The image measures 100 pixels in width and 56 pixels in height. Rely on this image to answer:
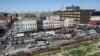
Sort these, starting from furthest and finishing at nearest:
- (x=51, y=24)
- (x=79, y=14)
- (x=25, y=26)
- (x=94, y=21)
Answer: (x=79, y=14) → (x=94, y=21) → (x=51, y=24) → (x=25, y=26)

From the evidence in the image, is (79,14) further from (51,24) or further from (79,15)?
(51,24)

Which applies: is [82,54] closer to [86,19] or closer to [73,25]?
[73,25]

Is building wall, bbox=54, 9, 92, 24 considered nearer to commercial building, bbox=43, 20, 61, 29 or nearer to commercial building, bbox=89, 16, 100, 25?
commercial building, bbox=89, 16, 100, 25

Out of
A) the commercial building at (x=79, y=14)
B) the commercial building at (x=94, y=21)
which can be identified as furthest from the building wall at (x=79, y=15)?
the commercial building at (x=94, y=21)

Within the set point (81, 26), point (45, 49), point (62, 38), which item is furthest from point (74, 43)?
point (81, 26)

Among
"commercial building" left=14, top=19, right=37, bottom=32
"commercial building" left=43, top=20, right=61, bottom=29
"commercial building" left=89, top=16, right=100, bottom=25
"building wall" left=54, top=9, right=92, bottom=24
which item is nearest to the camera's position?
"commercial building" left=14, top=19, right=37, bottom=32

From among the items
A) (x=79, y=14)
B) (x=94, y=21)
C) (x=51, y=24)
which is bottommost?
(x=94, y=21)

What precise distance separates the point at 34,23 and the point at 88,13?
25.8ft

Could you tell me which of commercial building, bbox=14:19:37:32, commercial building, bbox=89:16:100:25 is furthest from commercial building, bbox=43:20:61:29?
commercial building, bbox=89:16:100:25

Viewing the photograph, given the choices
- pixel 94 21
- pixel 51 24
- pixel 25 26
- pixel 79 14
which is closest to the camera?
pixel 25 26

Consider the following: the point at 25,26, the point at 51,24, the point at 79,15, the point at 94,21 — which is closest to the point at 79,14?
the point at 79,15

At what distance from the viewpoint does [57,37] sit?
14.7 metres

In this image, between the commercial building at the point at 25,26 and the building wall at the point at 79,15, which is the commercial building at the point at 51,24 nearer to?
the commercial building at the point at 25,26

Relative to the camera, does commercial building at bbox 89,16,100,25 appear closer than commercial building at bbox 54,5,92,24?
Yes
